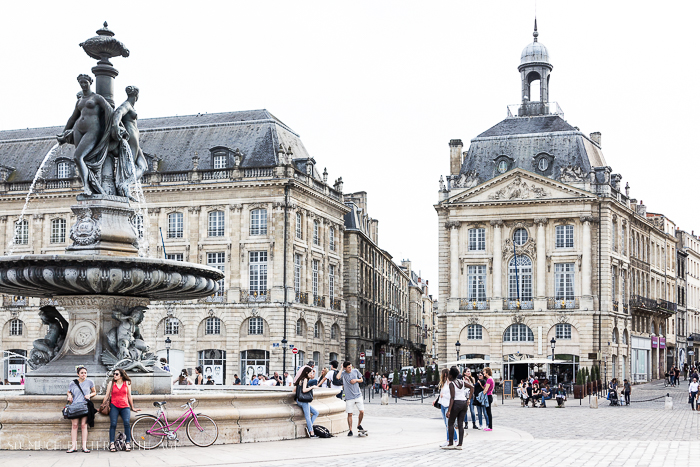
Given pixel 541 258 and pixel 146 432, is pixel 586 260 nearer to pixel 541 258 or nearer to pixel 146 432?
pixel 541 258

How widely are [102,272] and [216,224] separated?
148 feet

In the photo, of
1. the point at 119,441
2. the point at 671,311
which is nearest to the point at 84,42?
the point at 119,441

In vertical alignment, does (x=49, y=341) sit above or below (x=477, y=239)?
below

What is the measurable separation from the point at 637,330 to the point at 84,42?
198 ft

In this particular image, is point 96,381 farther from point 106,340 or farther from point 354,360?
point 354,360

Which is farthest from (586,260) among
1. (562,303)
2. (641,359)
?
(641,359)

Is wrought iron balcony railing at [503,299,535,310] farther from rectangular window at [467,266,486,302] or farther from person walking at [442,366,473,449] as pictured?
person walking at [442,366,473,449]

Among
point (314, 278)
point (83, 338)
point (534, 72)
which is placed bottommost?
point (83, 338)

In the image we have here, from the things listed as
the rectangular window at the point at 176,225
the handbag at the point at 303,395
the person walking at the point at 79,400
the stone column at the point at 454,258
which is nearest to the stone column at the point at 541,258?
the stone column at the point at 454,258

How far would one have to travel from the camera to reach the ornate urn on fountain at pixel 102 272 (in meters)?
18.0

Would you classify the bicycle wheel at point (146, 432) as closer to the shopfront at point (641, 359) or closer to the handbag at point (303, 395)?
the handbag at point (303, 395)

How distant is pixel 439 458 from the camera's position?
1744 centimetres

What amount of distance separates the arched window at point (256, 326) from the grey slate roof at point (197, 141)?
8.89 metres

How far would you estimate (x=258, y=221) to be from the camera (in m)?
62.1
